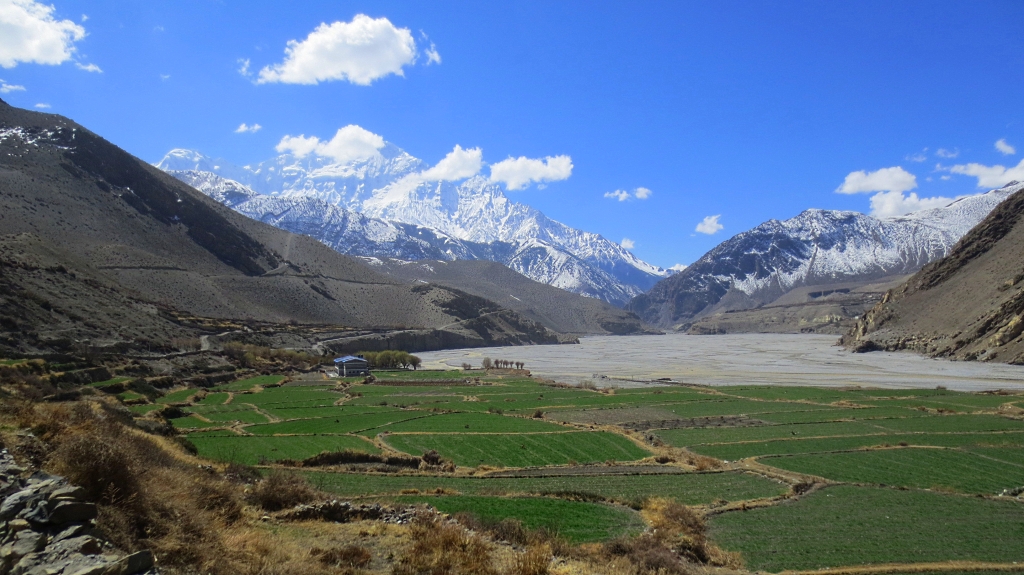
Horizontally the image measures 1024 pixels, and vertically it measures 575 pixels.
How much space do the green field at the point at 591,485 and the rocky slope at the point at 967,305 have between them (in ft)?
331

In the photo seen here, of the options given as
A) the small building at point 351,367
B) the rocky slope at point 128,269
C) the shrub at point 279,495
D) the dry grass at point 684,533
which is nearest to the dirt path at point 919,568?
the dry grass at point 684,533

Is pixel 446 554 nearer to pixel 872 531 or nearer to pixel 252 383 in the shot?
pixel 872 531

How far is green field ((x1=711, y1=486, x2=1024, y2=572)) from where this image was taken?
59.4 ft

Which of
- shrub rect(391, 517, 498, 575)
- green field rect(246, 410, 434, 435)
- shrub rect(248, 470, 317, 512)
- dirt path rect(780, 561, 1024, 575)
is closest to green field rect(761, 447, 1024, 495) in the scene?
dirt path rect(780, 561, 1024, 575)

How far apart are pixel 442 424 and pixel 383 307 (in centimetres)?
14474

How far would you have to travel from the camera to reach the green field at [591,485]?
24547 millimetres

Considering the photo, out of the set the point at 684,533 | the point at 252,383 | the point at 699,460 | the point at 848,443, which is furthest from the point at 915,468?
the point at 252,383

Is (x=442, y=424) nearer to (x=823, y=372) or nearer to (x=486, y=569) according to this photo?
(x=486, y=569)

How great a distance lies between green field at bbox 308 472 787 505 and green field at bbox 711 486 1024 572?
2494 millimetres

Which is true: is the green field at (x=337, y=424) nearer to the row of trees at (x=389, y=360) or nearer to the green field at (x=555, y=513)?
the green field at (x=555, y=513)

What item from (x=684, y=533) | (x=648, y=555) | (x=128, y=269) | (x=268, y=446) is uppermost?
(x=128, y=269)

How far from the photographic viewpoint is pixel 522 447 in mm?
36031

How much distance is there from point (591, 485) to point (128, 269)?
128763 millimetres

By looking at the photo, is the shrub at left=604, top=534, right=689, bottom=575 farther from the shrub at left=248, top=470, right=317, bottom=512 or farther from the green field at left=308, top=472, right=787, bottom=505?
the shrub at left=248, top=470, right=317, bottom=512
